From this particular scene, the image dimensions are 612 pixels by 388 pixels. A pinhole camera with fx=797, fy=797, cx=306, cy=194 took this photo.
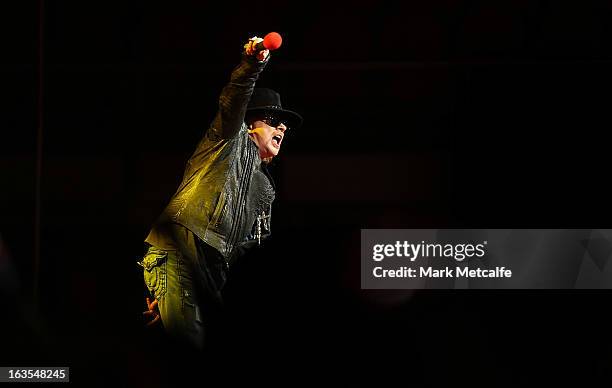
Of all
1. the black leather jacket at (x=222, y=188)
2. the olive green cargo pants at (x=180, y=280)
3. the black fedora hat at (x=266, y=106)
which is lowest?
the olive green cargo pants at (x=180, y=280)

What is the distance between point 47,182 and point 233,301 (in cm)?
163

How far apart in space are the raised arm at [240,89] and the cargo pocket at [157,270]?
62 cm

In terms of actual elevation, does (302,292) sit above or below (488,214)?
below

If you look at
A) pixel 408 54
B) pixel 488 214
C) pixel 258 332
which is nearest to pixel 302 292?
pixel 258 332

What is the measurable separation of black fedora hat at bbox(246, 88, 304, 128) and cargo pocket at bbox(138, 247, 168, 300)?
0.83 m

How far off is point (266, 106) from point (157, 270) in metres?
0.96

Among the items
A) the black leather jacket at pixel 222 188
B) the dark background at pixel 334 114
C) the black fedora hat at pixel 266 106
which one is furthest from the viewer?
the dark background at pixel 334 114

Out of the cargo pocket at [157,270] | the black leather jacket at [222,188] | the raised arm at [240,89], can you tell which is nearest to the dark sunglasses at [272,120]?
the black leather jacket at [222,188]

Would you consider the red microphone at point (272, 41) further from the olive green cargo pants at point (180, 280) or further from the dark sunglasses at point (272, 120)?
the olive green cargo pants at point (180, 280)

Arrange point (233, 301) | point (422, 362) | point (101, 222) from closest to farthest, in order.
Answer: point (422, 362) → point (233, 301) → point (101, 222)

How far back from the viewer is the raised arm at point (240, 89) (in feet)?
10.8

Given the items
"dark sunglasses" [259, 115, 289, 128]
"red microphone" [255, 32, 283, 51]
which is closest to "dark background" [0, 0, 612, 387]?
"dark sunglasses" [259, 115, 289, 128]

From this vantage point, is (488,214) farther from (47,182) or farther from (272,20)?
(47,182)

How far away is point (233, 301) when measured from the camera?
4980 mm
